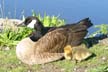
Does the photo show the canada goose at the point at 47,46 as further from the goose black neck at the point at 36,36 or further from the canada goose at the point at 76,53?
the canada goose at the point at 76,53

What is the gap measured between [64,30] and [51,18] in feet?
8.35

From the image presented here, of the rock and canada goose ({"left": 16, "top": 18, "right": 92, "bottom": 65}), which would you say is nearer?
canada goose ({"left": 16, "top": 18, "right": 92, "bottom": 65})

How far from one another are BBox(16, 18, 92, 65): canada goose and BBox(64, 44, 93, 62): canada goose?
169 mm

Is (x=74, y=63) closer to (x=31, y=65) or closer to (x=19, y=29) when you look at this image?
(x=31, y=65)

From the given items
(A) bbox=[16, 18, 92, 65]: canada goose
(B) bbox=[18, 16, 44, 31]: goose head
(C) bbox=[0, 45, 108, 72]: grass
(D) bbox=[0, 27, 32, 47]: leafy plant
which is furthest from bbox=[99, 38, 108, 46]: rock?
(D) bbox=[0, 27, 32, 47]: leafy plant

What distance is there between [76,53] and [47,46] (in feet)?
1.96

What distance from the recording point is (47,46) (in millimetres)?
9352

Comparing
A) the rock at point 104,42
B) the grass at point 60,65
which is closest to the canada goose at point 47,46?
the grass at point 60,65

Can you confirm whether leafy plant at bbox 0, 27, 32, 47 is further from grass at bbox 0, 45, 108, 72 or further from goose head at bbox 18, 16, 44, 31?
goose head at bbox 18, 16, 44, 31

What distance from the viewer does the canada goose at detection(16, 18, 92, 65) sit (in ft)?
30.6

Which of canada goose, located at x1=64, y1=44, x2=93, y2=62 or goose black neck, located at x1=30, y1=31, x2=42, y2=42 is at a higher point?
goose black neck, located at x1=30, y1=31, x2=42, y2=42

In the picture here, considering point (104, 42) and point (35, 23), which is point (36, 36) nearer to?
point (35, 23)

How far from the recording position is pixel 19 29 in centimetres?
1140

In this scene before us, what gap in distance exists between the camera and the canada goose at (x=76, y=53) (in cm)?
914
